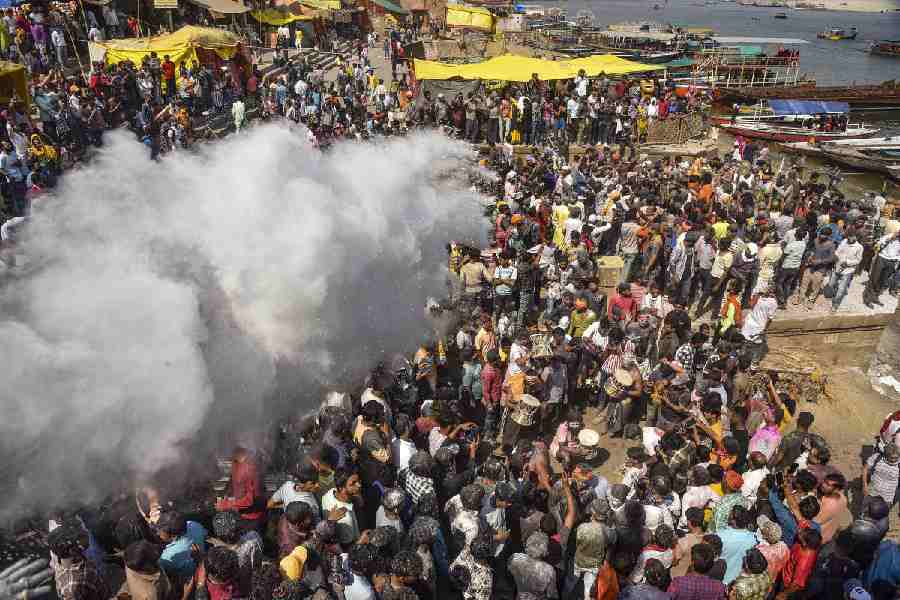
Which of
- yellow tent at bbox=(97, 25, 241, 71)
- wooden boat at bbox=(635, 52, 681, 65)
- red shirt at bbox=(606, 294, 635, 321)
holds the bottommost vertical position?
red shirt at bbox=(606, 294, 635, 321)

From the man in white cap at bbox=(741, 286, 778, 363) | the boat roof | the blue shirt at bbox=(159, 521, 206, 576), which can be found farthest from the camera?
the boat roof

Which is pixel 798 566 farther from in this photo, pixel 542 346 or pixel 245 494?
pixel 245 494

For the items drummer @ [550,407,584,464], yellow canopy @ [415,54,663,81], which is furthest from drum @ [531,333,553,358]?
yellow canopy @ [415,54,663,81]

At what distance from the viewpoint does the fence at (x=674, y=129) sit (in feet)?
70.1

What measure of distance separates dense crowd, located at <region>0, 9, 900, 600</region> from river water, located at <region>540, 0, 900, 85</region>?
166 feet

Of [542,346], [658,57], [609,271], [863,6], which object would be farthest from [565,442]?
[863,6]

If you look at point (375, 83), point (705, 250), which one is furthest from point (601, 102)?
point (705, 250)

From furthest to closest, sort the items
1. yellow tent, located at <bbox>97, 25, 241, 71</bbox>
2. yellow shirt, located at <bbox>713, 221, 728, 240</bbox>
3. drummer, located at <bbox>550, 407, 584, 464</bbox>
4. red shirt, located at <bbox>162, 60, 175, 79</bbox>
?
1. yellow tent, located at <bbox>97, 25, 241, 71</bbox>
2. red shirt, located at <bbox>162, 60, 175, 79</bbox>
3. yellow shirt, located at <bbox>713, 221, 728, 240</bbox>
4. drummer, located at <bbox>550, 407, 584, 464</bbox>

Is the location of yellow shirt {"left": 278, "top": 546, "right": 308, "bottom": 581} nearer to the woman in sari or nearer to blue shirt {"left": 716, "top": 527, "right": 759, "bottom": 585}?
blue shirt {"left": 716, "top": 527, "right": 759, "bottom": 585}

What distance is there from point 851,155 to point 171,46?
27306 mm

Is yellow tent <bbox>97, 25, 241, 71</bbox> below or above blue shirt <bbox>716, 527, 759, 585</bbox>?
above

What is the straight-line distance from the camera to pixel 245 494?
546 centimetres

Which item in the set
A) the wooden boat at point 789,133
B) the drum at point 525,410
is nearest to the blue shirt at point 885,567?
the drum at point 525,410

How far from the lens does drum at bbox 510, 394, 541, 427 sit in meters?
7.50
